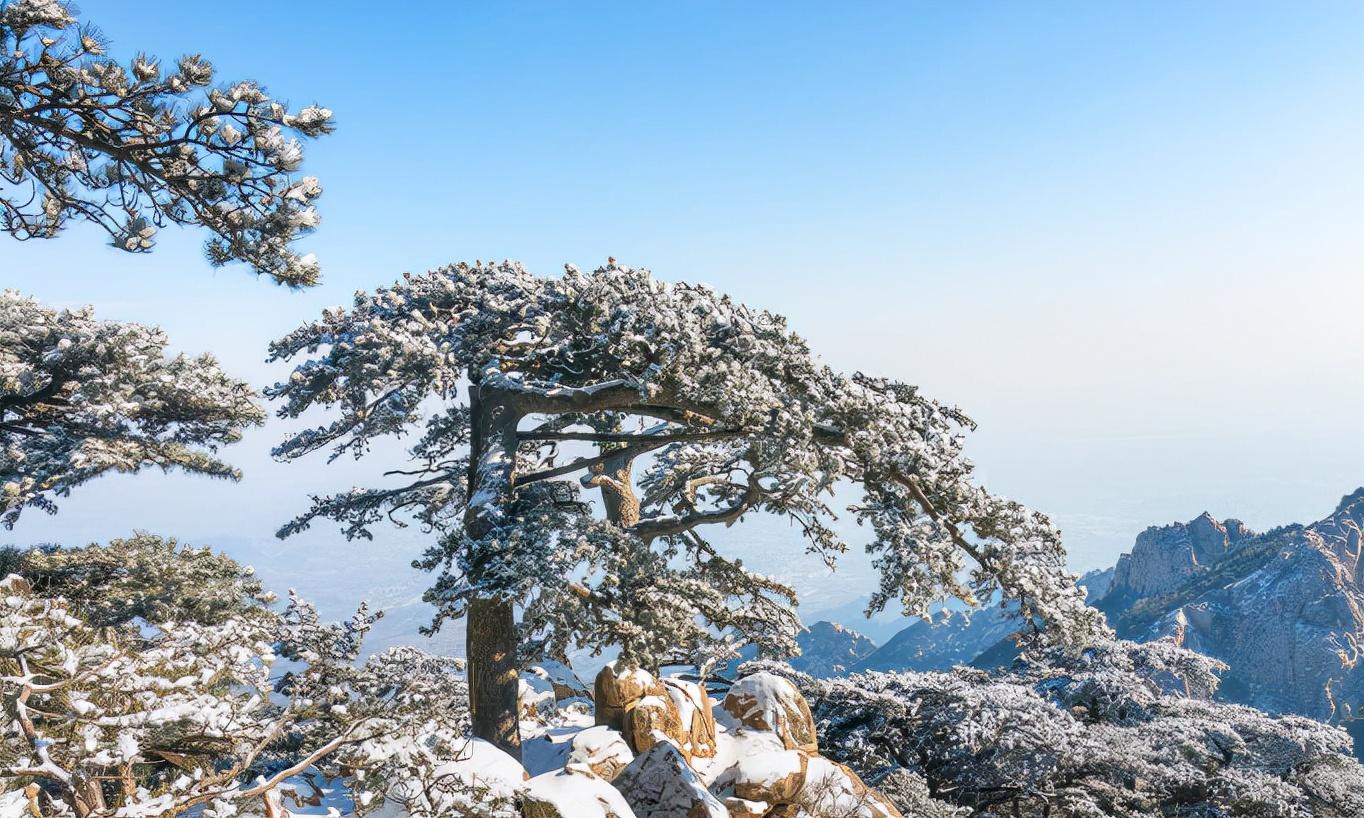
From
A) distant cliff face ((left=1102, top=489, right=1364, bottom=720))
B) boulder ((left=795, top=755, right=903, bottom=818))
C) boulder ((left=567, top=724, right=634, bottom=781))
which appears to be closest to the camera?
boulder ((left=795, top=755, right=903, bottom=818))

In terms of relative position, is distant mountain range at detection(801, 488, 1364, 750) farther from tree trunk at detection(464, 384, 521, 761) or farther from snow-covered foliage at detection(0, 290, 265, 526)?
snow-covered foliage at detection(0, 290, 265, 526)

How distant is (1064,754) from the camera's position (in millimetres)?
10133

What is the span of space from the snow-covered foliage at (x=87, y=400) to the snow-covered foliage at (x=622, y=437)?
2.42m

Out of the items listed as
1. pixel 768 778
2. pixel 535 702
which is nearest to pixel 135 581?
pixel 535 702

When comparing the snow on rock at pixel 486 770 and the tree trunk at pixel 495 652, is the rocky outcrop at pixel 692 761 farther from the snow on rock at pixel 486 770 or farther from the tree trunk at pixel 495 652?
the tree trunk at pixel 495 652

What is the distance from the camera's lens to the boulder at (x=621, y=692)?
996cm

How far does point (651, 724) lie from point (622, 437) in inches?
160

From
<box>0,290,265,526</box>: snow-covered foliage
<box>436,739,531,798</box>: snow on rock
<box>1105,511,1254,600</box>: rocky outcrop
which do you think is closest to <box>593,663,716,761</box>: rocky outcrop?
<box>436,739,531,798</box>: snow on rock

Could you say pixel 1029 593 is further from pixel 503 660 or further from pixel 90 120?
pixel 90 120

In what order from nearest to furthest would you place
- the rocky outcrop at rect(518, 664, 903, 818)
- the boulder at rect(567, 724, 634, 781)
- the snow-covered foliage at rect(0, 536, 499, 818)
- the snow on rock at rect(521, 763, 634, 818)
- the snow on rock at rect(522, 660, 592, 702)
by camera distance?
the snow-covered foliage at rect(0, 536, 499, 818), the snow on rock at rect(521, 763, 634, 818), the rocky outcrop at rect(518, 664, 903, 818), the boulder at rect(567, 724, 634, 781), the snow on rock at rect(522, 660, 592, 702)

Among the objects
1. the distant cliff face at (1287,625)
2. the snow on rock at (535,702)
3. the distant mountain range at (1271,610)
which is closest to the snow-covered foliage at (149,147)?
the snow on rock at (535,702)

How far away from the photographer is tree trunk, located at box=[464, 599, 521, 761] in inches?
378

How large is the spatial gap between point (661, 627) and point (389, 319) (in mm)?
5360

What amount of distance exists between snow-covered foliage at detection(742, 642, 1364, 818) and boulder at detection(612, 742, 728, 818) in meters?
3.52
